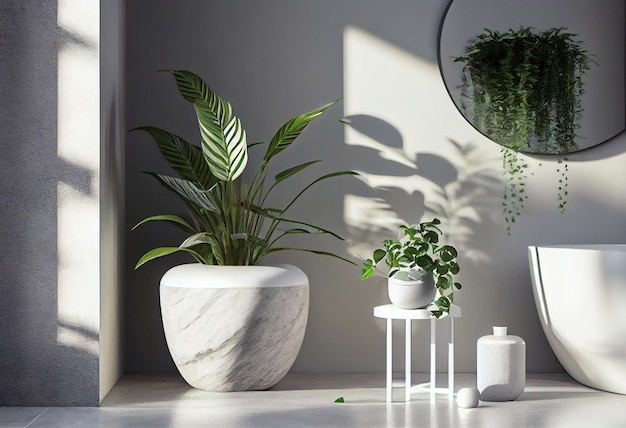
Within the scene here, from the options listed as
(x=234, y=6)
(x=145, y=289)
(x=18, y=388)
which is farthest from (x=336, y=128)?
(x=18, y=388)

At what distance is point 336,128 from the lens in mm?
3301

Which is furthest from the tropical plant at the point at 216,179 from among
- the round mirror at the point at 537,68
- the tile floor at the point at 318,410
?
the round mirror at the point at 537,68

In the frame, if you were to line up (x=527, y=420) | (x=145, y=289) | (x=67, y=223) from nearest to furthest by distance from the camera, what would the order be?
(x=527, y=420) < (x=67, y=223) < (x=145, y=289)

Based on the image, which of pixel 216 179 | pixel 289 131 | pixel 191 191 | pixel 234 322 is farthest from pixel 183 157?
pixel 234 322

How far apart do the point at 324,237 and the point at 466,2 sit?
115 centimetres

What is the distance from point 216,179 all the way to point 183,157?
149mm

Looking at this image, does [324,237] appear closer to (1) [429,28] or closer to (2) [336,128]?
(2) [336,128]

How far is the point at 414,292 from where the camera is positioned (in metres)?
2.74

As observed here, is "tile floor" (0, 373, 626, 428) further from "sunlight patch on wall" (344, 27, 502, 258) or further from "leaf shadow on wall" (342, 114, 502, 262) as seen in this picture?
"sunlight patch on wall" (344, 27, 502, 258)

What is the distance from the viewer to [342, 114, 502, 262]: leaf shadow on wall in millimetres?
3285

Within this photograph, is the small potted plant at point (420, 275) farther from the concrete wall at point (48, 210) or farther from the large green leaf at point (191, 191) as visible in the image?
the concrete wall at point (48, 210)

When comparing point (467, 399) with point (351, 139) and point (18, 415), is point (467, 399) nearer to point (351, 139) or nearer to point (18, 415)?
point (351, 139)

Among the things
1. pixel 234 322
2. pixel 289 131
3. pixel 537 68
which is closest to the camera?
pixel 234 322

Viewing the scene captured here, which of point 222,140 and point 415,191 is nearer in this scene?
point 222,140
